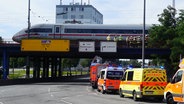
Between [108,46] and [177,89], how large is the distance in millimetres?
36683

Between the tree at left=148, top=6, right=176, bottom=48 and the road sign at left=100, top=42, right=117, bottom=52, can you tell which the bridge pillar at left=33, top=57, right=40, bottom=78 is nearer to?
the road sign at left=100, top=42, right=117, bottom=52

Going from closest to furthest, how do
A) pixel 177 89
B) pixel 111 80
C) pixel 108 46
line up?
pixel 177 89, pixel 111 80, pixel 108 46

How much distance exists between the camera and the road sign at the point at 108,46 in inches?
2221

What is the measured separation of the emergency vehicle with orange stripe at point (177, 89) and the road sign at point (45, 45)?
36.9 m

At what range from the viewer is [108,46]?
56531mm

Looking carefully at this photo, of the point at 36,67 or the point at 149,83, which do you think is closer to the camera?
the point at 149,83

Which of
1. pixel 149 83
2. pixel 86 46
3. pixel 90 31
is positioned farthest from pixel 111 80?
pixel 90 31

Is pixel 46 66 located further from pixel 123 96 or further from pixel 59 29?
pixel 123 96

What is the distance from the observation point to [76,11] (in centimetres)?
16912

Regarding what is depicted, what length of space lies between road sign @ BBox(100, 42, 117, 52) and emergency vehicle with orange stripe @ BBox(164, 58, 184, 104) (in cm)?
3519

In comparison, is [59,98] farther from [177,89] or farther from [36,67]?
[36,67]

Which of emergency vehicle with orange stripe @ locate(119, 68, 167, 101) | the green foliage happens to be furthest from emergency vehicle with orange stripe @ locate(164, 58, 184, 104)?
the green foliage

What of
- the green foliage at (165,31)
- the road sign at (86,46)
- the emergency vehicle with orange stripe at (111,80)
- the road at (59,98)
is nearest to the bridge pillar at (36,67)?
the road sign at (86,46)

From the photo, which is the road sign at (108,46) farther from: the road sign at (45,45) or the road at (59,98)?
the road at (59,98)
